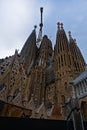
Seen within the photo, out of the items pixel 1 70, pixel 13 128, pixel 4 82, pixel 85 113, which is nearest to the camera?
pixel 13 128

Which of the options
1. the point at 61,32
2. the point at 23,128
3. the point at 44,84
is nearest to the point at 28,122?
the point at 23,128

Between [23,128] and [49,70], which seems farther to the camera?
[49,70]

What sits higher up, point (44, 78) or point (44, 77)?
point (44, 77)

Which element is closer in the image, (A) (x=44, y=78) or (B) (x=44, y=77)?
(A) (x=44, y=78)

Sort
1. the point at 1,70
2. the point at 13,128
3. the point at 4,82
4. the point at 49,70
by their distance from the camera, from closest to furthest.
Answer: the point at 13,128, the point at 4,82, the point at 1,70, the point at 49,70

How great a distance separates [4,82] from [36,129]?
2701cm

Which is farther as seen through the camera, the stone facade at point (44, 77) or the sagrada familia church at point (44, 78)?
the stone facade at point (44, 77)

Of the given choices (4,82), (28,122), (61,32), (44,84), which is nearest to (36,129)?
(28,122)

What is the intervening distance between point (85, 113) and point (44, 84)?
22492 millimetres

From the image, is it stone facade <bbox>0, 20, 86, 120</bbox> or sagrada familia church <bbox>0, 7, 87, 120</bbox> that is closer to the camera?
sagrada familia church <bbox>0, 7, 87, 120</bbox>

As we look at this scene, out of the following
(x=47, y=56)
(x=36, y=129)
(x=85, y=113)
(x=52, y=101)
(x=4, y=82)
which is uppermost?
(x=47, y=56)

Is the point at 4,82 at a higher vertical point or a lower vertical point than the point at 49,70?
lower

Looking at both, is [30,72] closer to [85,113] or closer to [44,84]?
[44,84]

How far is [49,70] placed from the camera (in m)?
43.9
